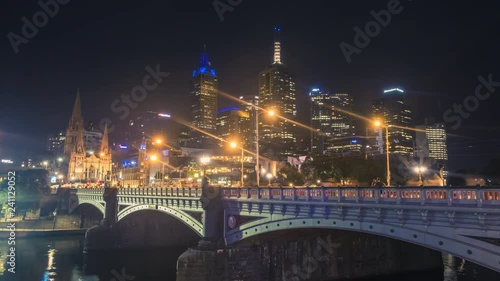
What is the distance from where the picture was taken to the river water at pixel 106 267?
4609 cm

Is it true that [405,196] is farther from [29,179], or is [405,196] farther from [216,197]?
[29,179]

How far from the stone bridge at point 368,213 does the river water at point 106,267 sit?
14.7 m

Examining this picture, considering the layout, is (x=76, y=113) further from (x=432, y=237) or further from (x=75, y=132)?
(x=432, y=237)

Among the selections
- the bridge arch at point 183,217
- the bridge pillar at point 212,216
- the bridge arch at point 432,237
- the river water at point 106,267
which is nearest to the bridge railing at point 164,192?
the bridge arch at point 183,217

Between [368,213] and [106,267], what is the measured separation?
144ft

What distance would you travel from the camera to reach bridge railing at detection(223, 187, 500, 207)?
17016 mm

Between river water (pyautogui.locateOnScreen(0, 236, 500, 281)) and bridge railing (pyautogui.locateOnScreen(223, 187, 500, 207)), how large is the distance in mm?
20759

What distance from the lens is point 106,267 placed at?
54719 mm

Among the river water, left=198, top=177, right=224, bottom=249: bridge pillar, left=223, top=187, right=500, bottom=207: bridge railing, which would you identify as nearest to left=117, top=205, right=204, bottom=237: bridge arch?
left=198, top=177, right=224, bottom=249: bridge pillar

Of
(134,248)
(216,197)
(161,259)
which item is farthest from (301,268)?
(134,248)

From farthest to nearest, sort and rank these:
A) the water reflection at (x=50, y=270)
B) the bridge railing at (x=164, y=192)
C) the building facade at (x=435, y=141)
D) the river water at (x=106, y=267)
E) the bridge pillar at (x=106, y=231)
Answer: the building facade at (x=435, y=141) < the bridge pillar at (x=106, y=231) < the water reflection at (x=50, y=270) < the river water at (x=106, y=267) < the bridge railing at (x=164, y=192)

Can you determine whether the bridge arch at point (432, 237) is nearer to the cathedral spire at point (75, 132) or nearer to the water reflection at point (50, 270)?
the water reflection at point (50, 270)

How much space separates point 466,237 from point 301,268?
856 inches

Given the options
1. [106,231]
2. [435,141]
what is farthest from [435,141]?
[106,231]
